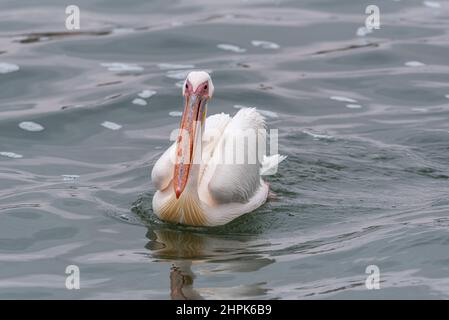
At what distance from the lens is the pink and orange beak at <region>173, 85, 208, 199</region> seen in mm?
7254

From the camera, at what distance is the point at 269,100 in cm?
1105

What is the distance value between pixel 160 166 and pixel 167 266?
0.96 metres

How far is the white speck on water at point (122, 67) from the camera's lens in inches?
468

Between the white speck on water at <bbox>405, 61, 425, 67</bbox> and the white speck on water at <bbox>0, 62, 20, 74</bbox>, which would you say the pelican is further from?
the white speck on water at <bbox>405, 61, 425, 67</bbox>

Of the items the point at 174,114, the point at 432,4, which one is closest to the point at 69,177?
the point at 174,114

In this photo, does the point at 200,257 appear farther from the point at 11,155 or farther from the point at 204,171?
the point at 11,155

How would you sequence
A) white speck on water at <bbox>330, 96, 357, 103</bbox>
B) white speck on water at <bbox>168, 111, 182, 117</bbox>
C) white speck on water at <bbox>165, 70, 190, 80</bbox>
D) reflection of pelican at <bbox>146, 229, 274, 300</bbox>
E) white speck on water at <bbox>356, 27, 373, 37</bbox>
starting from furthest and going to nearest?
white speck on water at <bbox>356, 27, 373, 37</bbox> < white speck on water at <bbox>165, 70, 190, 80</bbox> < white speck on water at <bbox>330, 96, 357, 103</bbox> < white speck on water at <bbox>168, 111, 182, 117</bbox> < reflection of pelican at <bbox>146, 229, 274, 300</bbox>

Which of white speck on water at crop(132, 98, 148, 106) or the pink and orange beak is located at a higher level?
white speck on water at crop(132, 98, 148, 106)

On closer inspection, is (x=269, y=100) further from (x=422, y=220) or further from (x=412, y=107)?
(x=422, y=220)

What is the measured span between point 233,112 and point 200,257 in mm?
3822

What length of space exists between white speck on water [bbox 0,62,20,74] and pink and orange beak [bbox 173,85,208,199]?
4746mm

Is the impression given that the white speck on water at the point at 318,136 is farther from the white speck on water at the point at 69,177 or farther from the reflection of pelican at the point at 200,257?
the reflection of pelican at the point at 200,257

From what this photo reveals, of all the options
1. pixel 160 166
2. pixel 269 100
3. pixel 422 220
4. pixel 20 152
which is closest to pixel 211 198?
pixel 160 166

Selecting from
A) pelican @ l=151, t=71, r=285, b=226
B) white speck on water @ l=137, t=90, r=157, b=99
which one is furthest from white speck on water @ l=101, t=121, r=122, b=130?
pelican @ l=151, t=71, r=285, b=226
